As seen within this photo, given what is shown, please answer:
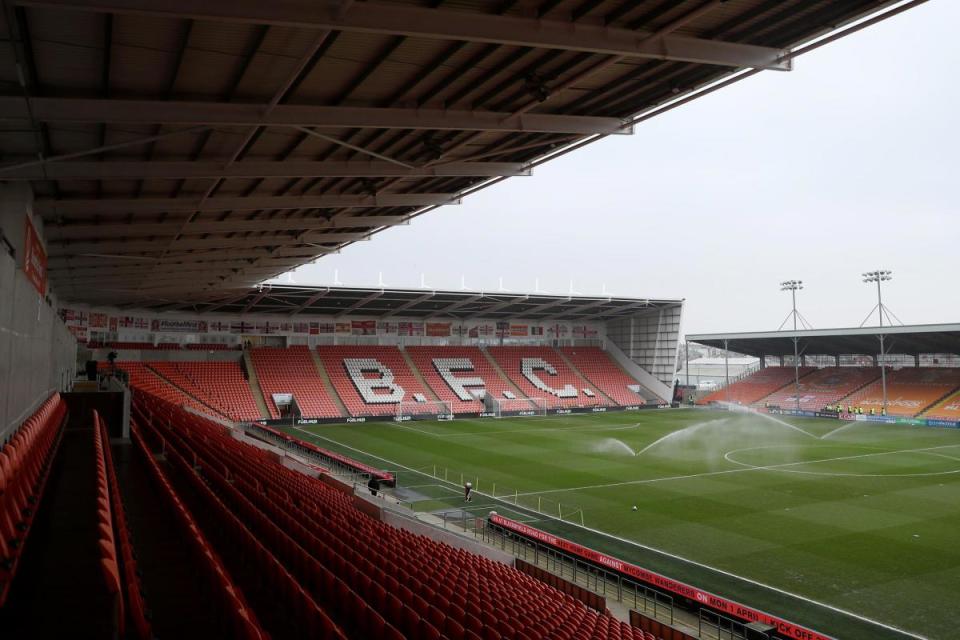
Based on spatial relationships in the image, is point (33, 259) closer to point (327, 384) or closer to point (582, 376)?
point (327, 384)

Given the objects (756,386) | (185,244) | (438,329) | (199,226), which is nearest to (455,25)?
(199,226)

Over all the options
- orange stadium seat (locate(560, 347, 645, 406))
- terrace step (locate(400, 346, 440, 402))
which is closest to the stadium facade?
terrace step (locate(400, 346, 440, 402))

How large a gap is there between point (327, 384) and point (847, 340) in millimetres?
43307

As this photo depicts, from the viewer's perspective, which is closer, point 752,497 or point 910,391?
point 752,497

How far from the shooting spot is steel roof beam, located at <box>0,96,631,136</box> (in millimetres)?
8391

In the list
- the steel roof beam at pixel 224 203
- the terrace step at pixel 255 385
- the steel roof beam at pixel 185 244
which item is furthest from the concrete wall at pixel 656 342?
the steel roof beam at pixel 224 203

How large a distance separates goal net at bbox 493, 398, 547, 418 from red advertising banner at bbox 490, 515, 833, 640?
1393 inches

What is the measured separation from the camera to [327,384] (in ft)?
168

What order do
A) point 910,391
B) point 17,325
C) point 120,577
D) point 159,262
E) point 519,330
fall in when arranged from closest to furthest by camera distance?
point 120,577 < point 17,325 < point 159,262 < point 910,391 < point 519,330

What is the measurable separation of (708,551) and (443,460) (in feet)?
53.3

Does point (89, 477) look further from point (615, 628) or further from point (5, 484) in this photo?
point (615, 628)

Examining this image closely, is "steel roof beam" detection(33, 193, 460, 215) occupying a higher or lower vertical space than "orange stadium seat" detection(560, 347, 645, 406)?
higher

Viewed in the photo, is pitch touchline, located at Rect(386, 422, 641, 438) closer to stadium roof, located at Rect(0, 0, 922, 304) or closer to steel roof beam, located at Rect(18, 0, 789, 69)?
stadium roof, located at Rect(0, 0, 922, 304)

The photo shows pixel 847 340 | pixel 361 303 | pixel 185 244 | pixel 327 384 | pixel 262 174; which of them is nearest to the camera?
pixel 262 174
